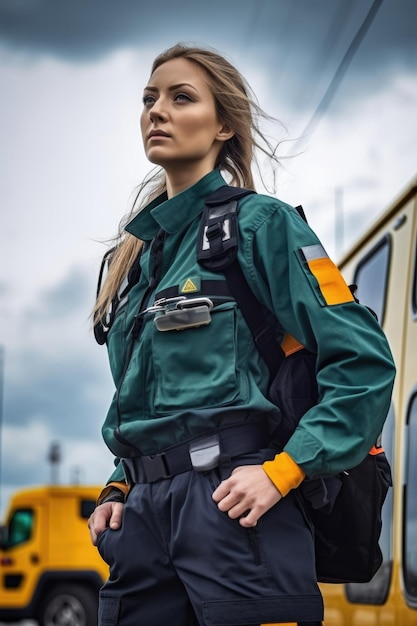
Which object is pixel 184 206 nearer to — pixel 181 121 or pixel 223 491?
pixel 181 121

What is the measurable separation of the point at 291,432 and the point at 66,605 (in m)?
15.5

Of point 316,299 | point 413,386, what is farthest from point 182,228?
point 413,386

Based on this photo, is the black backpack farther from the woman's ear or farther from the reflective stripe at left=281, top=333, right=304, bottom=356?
the woman's ear

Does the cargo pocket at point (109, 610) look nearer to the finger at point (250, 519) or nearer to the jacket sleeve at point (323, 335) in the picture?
the finger at point (250, 519)

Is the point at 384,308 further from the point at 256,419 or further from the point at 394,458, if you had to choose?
the point at 256,419

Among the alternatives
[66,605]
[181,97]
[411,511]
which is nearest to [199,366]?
[181,97]

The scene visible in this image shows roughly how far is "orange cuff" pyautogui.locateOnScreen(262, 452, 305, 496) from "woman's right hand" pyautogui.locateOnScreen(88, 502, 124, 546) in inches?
17.3

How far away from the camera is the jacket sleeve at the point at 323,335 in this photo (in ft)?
8.06

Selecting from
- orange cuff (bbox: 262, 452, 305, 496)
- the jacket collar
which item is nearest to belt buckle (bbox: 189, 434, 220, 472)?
orange cuff (bbox: 262, 452, 305, 496)

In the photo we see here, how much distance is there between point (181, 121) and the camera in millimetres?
2842

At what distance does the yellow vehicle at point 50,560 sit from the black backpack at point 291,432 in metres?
14.9

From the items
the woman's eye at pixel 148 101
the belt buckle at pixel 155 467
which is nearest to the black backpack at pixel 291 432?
the belt buckle at pixel 155 467

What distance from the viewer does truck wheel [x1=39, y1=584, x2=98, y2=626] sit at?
1730 cm

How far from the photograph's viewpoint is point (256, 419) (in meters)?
2.57
